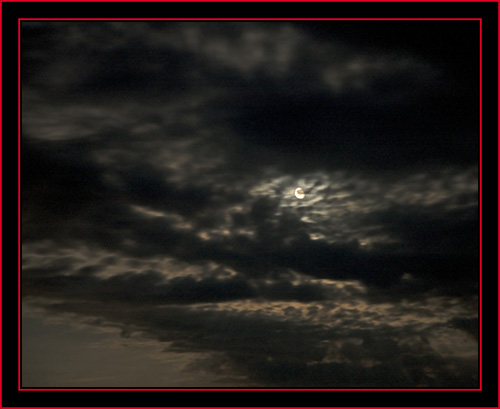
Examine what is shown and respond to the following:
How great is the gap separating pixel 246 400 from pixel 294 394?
2660 millimetres

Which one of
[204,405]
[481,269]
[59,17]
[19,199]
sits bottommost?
[204,405]

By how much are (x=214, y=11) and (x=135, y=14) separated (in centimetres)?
368

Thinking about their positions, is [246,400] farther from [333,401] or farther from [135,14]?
[135,14]

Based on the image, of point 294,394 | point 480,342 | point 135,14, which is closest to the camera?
point 135,14

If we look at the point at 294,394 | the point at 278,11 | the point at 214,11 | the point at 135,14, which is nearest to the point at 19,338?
the point at 294,394

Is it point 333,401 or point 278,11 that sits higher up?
point 278,11

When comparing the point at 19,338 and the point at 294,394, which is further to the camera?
the point at 294,394

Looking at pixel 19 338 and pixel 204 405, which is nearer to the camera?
pixel 19 338

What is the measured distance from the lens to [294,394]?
23.3 metres

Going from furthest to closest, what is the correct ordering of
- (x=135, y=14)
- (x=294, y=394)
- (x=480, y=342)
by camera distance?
(x=294, y=394) < (x=480, y=342) < (x=135, y=14)

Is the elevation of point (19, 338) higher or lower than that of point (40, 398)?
higher

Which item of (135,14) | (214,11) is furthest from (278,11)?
(135,14)

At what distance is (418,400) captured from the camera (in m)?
24.5

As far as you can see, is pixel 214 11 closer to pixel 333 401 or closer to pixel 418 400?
pixel 333 401
